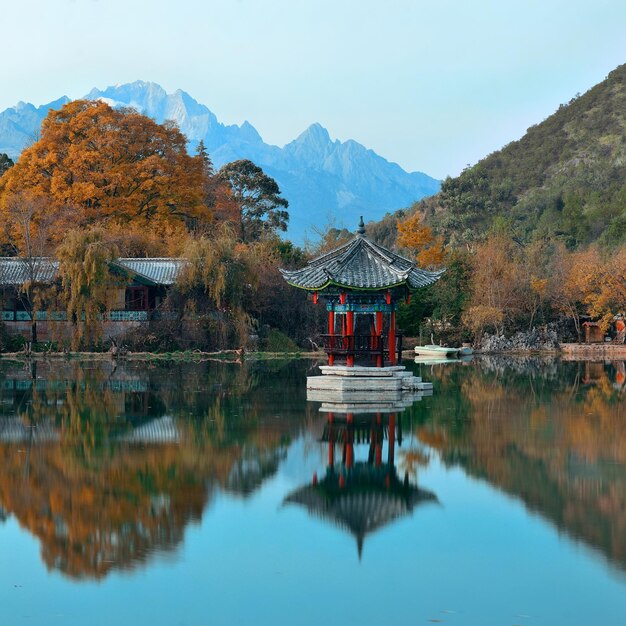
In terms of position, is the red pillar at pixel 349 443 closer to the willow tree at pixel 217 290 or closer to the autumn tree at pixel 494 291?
the willow tree at pixel 217 290

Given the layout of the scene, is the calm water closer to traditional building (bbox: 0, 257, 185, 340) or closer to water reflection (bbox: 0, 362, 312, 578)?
water reflection (bbox: 0, 362, 312, 578)

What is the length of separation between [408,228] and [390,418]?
32.5m

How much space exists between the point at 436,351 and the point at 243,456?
82.7 ft

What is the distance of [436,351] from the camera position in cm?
3822

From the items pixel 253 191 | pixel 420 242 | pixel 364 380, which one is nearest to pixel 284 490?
pixel 364 380

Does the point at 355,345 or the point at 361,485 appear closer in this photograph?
the point at 361,485

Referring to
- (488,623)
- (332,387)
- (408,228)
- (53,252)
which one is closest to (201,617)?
(488,623)

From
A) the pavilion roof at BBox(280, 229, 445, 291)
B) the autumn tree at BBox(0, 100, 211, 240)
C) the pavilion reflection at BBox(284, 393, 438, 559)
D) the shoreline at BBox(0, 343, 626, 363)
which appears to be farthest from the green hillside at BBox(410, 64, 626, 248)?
the pavilion reflection at BBox(284, 393, 438, 559)

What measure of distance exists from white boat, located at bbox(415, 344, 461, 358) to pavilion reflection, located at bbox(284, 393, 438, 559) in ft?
66.7

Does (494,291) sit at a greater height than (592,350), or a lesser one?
greater

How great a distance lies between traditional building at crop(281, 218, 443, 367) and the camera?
21984 mm

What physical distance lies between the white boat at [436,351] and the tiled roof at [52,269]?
33.0 feet

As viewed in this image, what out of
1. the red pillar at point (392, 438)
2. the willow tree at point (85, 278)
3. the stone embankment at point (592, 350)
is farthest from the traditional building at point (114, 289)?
the red pillar at point (392, 438)

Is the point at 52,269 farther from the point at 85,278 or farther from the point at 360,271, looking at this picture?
the point at 360,271
